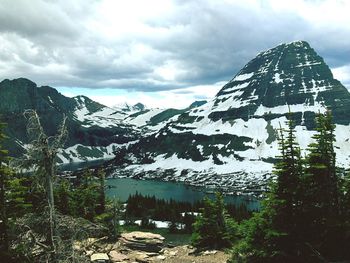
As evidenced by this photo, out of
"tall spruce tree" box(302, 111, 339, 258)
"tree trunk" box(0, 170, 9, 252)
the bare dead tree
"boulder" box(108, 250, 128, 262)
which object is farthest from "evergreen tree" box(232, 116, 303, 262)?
"tree trunk" box(0, 170, 9, 252)

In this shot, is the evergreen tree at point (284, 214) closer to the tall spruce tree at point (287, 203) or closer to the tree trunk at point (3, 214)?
the tall spruce tree at point (287, 203)

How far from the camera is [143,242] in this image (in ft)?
151

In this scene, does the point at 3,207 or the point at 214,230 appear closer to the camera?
the point at 3,207

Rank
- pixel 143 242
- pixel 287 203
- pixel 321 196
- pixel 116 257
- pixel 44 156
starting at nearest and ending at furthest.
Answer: pixel 44 156
pixel 287 203
pixel 321 196
pixel 116 257
pixel 143 242

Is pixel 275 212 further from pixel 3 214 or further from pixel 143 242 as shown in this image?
pixel 143 242

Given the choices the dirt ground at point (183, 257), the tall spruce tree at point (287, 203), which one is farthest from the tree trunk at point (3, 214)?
the tall spruce tree at point (287, 203)

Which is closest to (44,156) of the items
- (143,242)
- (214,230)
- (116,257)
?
(116,257)

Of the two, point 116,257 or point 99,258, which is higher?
point 99,258

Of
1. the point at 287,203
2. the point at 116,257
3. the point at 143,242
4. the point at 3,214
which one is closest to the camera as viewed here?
the point at 3,214

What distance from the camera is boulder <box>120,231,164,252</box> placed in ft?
148

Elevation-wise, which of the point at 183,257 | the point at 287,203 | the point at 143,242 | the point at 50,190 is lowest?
the point at 183,257

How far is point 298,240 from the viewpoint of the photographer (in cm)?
2919

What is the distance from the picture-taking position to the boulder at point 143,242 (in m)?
45.2

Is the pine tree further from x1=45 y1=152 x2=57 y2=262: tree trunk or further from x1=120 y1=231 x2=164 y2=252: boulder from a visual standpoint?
x1=120 y1=231 x2=164 y2=252: boulder
